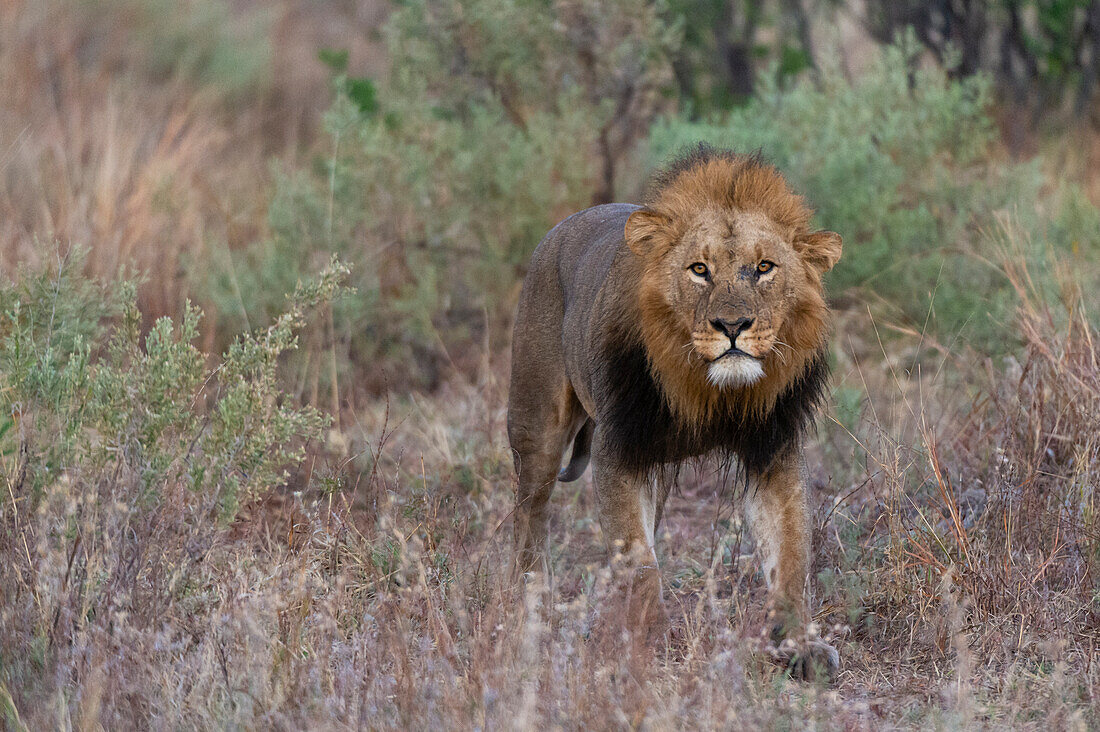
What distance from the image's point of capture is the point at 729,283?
353 centimetres

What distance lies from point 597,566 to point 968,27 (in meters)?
8.37

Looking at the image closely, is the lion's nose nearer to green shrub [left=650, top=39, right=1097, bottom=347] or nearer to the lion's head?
the lion's head

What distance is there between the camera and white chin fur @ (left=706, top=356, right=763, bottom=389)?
3.49 metres

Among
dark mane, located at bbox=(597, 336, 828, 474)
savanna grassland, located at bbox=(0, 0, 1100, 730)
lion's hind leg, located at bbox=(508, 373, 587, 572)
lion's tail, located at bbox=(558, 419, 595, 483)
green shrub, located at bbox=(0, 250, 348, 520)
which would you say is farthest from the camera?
lion's tail, located at bbox=(558, 419, 595, 483)

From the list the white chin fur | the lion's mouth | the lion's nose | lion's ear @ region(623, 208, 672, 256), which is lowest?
the white chin fur

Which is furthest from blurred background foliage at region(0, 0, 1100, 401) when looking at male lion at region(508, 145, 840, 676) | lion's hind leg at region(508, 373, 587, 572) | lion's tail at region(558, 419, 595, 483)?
male lion at region(508, 145, 840, 676)

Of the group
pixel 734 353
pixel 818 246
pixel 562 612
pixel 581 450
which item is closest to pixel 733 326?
pixel 734 353

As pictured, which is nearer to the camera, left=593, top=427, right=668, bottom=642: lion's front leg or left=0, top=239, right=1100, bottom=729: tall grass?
left=0, top=239, right=1100, bottom=729: tall grass

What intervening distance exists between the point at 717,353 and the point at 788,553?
648 mm

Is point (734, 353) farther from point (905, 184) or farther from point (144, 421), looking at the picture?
point (905, 184)

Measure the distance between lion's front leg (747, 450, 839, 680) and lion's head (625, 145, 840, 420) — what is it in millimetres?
256

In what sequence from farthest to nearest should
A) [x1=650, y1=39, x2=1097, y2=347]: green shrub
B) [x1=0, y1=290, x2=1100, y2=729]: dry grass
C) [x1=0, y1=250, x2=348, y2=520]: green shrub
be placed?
[x1=650, y1=39, x2=1097, y2=347]: green shrub, [x1=0, y1=250, x2=348, y2=520]: green shrub, [x1=0, y1=290, x2=1100, y2=729]: dry grass

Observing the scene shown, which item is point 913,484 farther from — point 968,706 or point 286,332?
point 286,332

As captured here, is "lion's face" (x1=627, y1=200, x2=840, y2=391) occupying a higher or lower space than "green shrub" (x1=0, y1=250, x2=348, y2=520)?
higher
